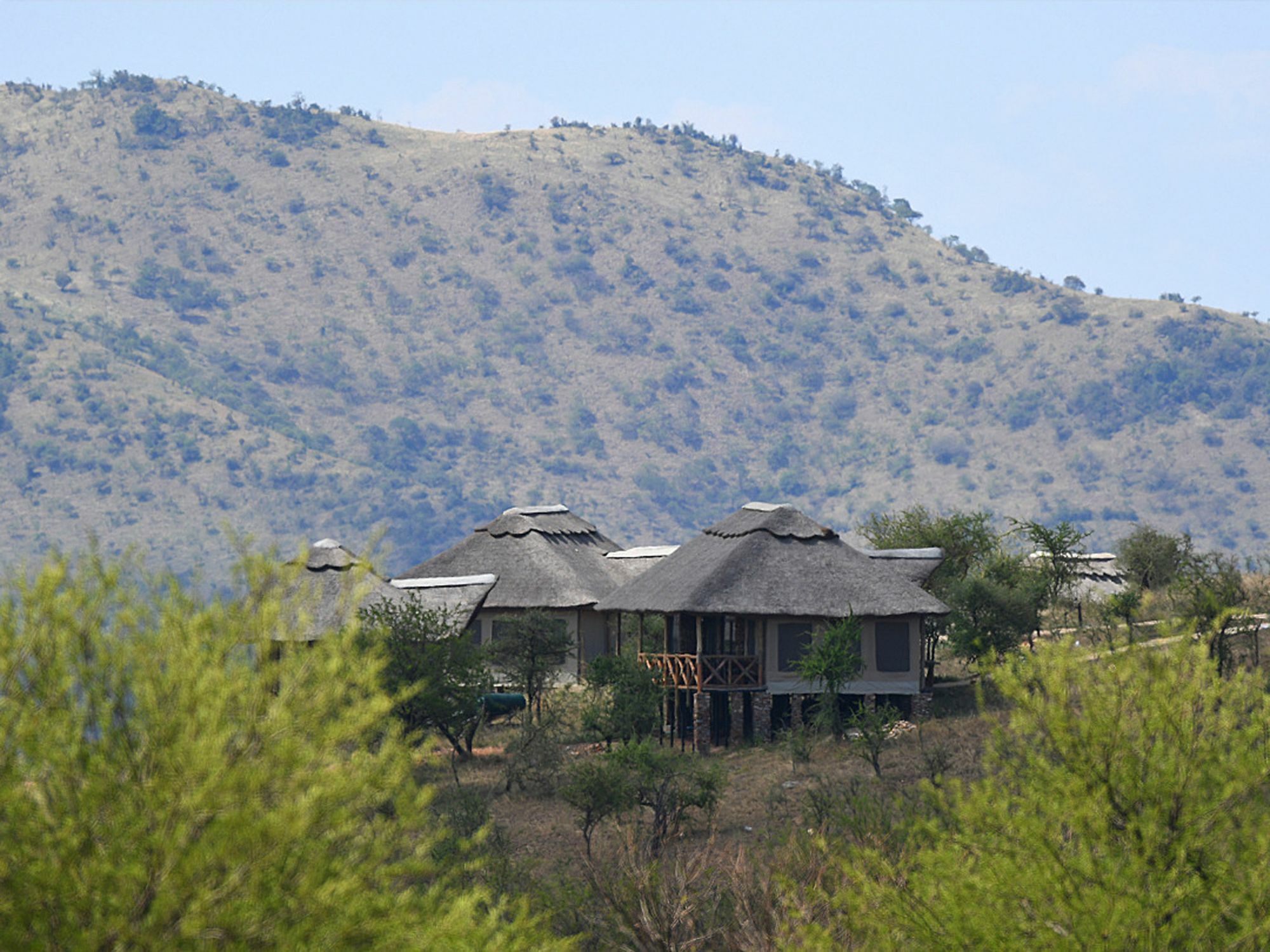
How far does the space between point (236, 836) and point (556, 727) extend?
3529 cm

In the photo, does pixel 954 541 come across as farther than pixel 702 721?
Yes

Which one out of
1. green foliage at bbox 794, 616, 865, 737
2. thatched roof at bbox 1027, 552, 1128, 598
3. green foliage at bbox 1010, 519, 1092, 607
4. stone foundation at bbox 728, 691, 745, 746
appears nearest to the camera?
green foliage at bbox 794, 616, 865, 737

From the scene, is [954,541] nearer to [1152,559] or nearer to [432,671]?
[1152,559]

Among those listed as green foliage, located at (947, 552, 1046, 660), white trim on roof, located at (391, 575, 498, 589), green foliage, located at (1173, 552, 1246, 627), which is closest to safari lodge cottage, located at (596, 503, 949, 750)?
green foliage, located at (947, 552, 1046, 660)

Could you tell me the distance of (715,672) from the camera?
43.6 meters

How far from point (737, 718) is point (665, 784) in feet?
47.4

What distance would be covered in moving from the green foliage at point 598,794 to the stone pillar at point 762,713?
12.8 meters

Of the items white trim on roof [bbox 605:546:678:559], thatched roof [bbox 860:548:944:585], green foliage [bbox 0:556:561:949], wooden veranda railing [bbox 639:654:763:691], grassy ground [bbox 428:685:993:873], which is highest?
green foliage [bbox 0:556:561:949]

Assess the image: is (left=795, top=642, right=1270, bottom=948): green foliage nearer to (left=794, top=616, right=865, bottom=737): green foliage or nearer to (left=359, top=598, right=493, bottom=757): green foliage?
(left=359, top=598, right=493, bottom=757): green foliage

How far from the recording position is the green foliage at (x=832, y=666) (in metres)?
42.0

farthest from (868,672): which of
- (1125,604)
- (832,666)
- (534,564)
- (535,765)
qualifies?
(534,564)

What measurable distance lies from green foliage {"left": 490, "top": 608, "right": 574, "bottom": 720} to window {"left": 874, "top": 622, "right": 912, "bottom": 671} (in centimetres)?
998

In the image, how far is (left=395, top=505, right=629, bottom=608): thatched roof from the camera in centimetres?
5784

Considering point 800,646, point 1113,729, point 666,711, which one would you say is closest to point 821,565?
point 800,646
